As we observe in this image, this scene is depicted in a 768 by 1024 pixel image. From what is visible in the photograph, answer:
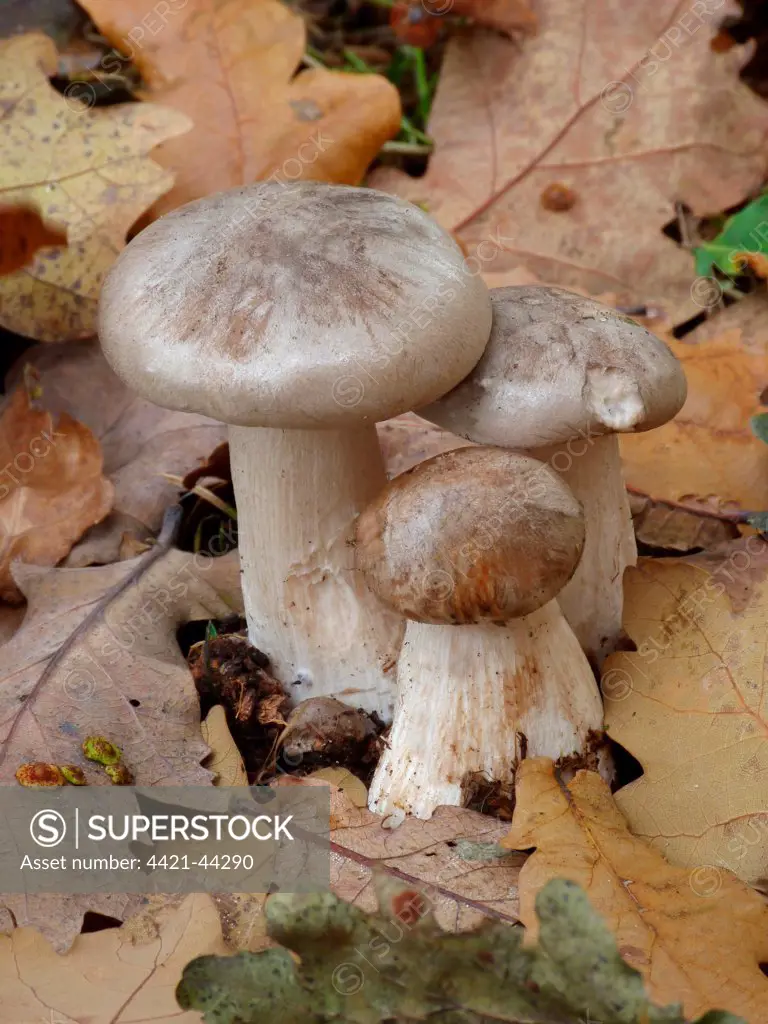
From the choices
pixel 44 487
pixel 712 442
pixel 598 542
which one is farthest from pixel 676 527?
pixel 44 487

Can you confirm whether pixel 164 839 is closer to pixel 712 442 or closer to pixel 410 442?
pixel 410 442

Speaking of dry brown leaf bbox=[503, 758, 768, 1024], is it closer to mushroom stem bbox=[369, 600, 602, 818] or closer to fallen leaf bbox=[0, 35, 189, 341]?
mushroom stem bbox=[369, 600, 602, 818]

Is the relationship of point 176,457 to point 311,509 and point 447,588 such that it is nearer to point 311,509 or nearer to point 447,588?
point 311,509

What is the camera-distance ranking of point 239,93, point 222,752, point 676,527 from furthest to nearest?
point 239,93 → point 676,527 → point 222,752

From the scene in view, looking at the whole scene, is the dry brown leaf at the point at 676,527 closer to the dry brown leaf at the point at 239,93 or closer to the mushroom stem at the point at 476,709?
the mushroom stem at the point at 476,709

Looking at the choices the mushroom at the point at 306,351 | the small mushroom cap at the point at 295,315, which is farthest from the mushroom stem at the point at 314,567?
the small mushroom cap at the point at 295,315

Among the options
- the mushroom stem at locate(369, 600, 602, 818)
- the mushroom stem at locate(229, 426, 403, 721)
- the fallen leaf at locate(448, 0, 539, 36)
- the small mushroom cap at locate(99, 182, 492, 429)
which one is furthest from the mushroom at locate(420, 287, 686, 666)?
the fallen leaf at locate(448, 0, 539, 36)

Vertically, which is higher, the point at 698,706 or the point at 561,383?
the point at 561,383

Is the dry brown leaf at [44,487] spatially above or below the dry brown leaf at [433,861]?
above
